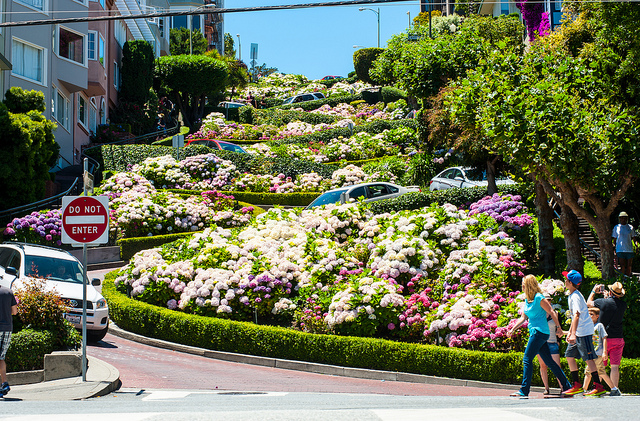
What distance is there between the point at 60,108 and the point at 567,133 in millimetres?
26298

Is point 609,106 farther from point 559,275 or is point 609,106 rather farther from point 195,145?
point 195,145

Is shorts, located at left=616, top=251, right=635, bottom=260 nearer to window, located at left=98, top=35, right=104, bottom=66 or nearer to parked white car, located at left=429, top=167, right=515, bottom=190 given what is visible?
parked white car, located at left=429, top=167, right=515, bottom=190

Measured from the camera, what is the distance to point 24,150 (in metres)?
23.1

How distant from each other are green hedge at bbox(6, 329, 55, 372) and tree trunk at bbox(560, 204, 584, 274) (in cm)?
1054

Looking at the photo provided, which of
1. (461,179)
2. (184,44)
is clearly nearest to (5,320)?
(461,179)

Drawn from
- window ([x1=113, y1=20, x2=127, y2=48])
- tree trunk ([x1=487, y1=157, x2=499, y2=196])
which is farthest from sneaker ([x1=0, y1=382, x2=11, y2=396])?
window ([x1=113, y1=20, x2=127, y2=48])

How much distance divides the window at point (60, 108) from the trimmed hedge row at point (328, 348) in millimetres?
19201

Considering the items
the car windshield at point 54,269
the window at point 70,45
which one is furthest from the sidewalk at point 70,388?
the window at point 70,45

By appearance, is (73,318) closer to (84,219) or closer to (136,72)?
(84,219)

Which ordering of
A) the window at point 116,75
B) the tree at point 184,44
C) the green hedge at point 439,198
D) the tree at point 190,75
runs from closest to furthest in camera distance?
the green hedge at point 439,198
the window at point 116,75
the tree at point 190,75
the tree at point 184,44

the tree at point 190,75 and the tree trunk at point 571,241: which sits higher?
the tree at point 190,75

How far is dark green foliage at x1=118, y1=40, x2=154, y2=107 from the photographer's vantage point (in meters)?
47.7

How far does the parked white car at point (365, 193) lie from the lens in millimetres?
22891

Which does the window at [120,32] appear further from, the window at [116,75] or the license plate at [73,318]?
the license plate at [73,318]
